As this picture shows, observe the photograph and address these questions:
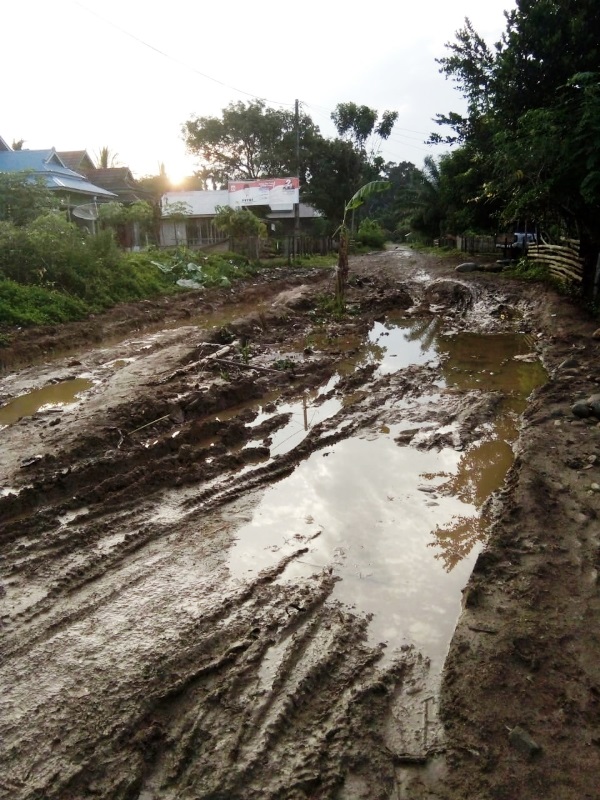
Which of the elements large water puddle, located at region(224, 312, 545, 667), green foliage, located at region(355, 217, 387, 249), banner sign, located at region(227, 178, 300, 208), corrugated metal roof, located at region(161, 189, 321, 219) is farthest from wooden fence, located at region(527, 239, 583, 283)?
green foliage, located at region(355, 217, 387, 249)

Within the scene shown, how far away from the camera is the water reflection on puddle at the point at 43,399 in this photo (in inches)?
324

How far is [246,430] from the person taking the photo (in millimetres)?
7152

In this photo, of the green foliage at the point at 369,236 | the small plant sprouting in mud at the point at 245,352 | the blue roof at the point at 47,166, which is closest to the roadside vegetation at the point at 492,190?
the blue roof at the point at 47,166

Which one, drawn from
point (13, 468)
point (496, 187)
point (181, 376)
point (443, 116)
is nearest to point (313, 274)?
point (443, 116)

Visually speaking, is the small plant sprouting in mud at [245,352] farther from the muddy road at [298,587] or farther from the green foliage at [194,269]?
the green foliage at [194,269]

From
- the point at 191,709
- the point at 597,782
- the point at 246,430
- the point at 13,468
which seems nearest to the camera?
the point at 597,782

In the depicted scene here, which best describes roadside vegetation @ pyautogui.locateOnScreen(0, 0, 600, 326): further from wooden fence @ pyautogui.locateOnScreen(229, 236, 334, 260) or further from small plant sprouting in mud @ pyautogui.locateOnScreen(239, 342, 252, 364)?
small plant sprouting in mud @ pyautogui.locateOnScreen(239, 342, 252, 364)

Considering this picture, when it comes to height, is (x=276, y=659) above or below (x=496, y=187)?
below

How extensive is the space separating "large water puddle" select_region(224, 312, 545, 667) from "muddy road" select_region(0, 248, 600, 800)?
3 cm

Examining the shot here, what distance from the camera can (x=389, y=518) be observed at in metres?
5.28

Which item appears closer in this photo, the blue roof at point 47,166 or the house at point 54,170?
the house at point 54,170

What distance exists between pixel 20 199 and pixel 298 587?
1840 centimetres

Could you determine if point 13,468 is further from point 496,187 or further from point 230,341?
point 496,187

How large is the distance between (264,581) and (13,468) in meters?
3.28
